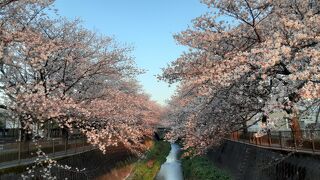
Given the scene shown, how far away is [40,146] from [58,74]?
705cm

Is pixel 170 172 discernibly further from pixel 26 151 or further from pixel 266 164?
pixel 26 151

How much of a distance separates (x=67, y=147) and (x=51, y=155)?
3407 mm

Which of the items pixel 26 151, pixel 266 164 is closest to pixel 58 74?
pixel 26 151

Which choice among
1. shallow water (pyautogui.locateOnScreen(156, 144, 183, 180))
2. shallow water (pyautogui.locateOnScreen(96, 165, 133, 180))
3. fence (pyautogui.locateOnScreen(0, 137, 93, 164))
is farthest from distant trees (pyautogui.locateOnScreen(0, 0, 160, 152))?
shallow water (pyautogui.locateOnScreen(156, 144, 183, 180))

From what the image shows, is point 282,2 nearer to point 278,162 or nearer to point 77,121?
point 278,162

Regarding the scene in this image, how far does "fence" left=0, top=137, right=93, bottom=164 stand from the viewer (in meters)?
16.8

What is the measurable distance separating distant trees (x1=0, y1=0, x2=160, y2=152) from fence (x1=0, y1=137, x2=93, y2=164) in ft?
3.97

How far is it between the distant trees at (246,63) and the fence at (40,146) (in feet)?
23.6

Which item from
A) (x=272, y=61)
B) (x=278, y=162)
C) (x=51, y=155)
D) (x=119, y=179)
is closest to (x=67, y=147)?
(x=51, y=155)

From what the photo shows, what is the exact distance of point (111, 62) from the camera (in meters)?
20.6

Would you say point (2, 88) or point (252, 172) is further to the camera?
point (252, 172)

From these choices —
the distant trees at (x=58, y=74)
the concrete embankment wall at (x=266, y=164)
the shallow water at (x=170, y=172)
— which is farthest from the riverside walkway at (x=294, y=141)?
the shallow water at (x=170, y=172)

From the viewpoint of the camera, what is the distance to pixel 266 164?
18844mm

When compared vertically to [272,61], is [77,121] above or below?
below
